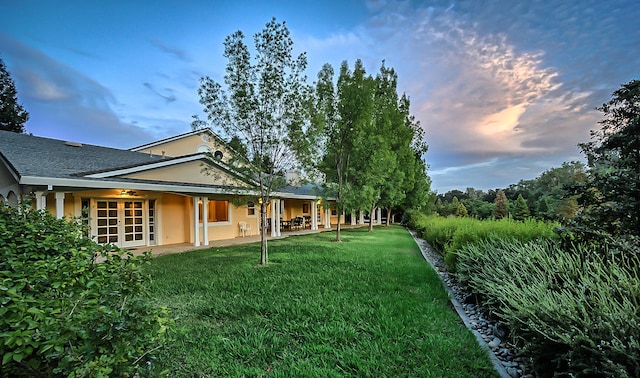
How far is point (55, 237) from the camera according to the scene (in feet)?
8.98

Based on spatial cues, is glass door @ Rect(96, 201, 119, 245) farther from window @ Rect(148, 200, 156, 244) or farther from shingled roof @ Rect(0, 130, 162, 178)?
shingled roof @ Rect(0, 130, 162, 178)

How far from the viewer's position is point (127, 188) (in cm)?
1024

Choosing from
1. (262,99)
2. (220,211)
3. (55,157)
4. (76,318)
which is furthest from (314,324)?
(220,211)

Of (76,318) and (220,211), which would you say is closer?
(76,318)

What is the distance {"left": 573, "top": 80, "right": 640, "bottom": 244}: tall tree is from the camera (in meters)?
4.31

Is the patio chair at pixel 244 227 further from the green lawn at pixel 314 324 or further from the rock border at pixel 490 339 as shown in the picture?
the rock border at pixel 490 339

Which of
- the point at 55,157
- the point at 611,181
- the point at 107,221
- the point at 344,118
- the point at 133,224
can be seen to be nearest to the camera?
the point at 611,181

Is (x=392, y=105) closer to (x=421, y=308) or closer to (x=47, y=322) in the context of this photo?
(x=421, y=308)

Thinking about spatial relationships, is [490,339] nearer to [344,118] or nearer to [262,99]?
[262,99]

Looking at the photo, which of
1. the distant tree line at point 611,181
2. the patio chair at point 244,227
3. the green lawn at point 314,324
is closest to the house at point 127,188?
the patio chair at point 244,227

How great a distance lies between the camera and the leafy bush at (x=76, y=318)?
53.3 inches

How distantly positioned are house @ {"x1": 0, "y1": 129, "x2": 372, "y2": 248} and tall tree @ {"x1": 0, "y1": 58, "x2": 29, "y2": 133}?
65.3ft

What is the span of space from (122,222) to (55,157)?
3.30 metres

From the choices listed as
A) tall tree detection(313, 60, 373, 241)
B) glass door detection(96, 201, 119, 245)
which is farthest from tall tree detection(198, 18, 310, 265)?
glass door detection(96, 201, 119, 245)
